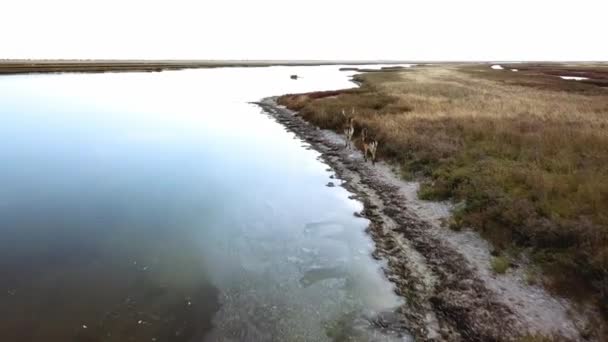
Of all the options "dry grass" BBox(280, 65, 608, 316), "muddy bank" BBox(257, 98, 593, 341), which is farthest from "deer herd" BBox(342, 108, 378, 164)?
"muddy bank" BBox(257, 98, 593, 341)

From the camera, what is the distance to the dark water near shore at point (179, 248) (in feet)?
28.7

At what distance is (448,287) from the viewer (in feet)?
33.7

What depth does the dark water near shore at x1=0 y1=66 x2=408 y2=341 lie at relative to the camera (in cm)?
875

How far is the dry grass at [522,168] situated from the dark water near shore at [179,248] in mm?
4014

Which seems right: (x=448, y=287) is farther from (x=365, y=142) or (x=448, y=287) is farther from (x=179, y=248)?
(x=365, y=142)

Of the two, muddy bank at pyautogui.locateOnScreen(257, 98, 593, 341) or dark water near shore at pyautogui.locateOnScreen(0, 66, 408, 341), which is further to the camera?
dark water near shore at pyautogui.locateOnScreen(0, 66, 408, 341)

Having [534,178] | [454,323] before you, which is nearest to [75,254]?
[454,323]

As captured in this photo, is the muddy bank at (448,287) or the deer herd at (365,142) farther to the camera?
the deer herd at (365,142)

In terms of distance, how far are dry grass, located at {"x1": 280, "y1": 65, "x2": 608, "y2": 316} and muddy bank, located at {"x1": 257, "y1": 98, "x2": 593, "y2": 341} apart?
83cm

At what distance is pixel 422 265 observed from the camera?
37.8 feet

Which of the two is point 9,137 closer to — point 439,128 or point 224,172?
point 224,172

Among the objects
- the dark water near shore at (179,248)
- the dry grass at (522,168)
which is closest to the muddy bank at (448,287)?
the dark water near shore at (179,248)

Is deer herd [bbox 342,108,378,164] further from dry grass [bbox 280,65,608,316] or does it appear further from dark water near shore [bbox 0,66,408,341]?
dark water near shore [bbox 0,66,408,341]

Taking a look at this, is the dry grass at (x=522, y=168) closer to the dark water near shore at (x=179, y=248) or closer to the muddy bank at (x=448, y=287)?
the muddy bank at (x=448, y=287)
